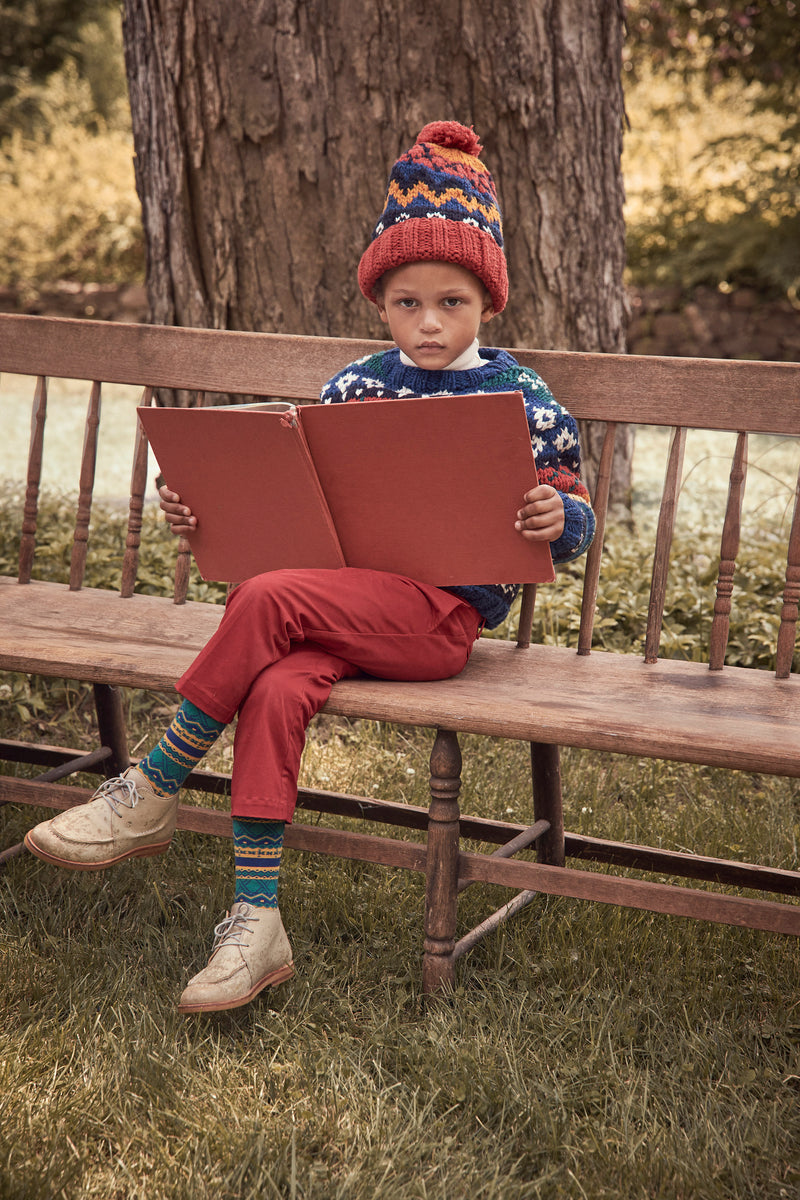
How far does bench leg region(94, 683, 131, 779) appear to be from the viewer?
8.96 feet

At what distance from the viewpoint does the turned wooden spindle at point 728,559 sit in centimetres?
224

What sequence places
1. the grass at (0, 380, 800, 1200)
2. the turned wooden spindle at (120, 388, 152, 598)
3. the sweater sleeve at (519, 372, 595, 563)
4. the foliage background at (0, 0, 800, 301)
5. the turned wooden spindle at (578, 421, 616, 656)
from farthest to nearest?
the foliage background at (0, 0, 800, 301), the turned wooden spindle at (120, 388, 152, 598), the turned wooden spindle at (578, 421, 616, 656), the sweater sleeve at (519, 372, 595, 563), the grass at (0, 380, 800, 1200)

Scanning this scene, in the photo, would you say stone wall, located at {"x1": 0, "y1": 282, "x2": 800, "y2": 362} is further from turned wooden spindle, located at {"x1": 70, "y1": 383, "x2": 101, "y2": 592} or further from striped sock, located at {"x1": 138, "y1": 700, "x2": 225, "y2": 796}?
striped sock, located at {"x1": 138, "y1": 700, "x2": 225, "y2": 796}

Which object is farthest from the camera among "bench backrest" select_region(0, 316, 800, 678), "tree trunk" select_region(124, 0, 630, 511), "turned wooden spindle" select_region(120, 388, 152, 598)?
"tree trunk" select_region(124, 0, 630, 511)

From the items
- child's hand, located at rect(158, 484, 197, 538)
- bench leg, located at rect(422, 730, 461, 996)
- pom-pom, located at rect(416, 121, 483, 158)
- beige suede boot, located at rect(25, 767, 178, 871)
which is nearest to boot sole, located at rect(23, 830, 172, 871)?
beige suede boot, located at rect(25, 767, 178, 871)

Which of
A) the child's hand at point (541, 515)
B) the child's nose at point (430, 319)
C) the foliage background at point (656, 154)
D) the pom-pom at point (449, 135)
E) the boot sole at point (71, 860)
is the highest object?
the foliage background at point (656, 154)

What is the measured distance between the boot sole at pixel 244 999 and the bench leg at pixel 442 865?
26cm

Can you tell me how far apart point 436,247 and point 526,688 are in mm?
890

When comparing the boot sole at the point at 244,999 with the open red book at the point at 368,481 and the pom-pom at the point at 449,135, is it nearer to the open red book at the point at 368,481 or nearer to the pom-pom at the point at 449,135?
the open red book at the point at 368,481

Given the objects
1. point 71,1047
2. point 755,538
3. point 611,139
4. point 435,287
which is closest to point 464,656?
point 435,287

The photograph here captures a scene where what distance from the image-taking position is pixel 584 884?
6.37 ft

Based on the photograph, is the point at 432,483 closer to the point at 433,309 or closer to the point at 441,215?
the point at 433,309

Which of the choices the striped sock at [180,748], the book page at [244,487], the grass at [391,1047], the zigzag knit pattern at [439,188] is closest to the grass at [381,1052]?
the grass at [391,1047]

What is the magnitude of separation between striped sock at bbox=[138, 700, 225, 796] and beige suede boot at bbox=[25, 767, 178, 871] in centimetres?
2
